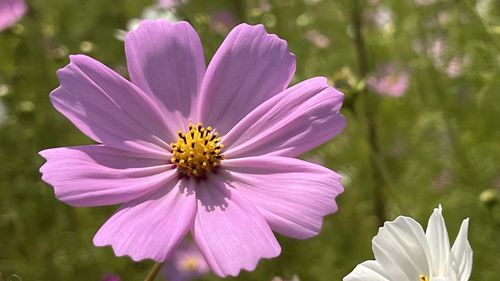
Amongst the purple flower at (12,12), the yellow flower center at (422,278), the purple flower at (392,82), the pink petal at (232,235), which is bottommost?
the purple flower at (392,82)

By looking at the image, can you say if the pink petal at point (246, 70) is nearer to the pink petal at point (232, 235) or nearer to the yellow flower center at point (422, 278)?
the pink petal at point (232, 235)

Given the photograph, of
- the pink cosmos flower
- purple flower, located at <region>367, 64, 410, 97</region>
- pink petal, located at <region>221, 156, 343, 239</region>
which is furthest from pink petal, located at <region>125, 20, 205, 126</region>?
purple flower, located at <region>367, 64, 410, 97</region>

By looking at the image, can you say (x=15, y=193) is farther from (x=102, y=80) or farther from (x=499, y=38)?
(x=499, y=38)

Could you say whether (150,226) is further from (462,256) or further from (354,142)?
(354,142)

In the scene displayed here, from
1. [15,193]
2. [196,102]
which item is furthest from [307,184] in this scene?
[15,193]

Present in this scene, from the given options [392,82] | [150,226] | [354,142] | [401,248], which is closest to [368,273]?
[401,248]

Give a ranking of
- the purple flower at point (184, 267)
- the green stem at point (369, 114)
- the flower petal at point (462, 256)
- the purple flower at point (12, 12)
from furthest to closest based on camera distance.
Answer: the purple flower at point (184, 267), the purple flower at point (12, 12), the green stem at point (369, 114), the flower petal at point (462, 256)

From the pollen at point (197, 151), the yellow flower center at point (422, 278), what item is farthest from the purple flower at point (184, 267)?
the yellow flower center at point (422, 278)

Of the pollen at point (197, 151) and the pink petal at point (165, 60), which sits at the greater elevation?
the pink petal at point (165, 60)
